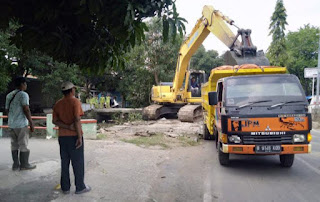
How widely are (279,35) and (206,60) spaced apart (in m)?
10.5

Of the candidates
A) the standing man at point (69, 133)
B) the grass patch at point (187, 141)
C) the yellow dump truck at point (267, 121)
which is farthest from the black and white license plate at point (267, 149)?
the grass patch at point (187, 141)

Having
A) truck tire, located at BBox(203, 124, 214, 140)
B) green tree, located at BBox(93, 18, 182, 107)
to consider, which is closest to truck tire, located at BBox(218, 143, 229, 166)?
truck tire, located at BBox(203, 124, 214, 140)

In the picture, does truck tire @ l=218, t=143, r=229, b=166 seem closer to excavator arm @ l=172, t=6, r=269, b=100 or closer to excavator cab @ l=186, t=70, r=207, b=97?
excavator arm @ l=172, t=6, r=269, b=100

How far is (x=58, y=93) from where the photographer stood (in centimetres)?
1761

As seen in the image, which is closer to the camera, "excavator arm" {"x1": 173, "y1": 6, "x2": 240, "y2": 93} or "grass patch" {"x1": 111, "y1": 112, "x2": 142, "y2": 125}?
"excavator arm" {"x1": 173, "y1": 6, "x2": 240, "y2": 93}

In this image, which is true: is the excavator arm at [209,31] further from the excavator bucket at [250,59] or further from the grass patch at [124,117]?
the grass patch at [124,117]

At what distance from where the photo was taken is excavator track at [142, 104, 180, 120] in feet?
59.9

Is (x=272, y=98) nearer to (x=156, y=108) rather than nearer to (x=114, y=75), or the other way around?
(x=156, y=108)

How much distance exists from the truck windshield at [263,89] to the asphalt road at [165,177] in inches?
63.1

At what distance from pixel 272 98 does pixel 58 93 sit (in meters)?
14.4

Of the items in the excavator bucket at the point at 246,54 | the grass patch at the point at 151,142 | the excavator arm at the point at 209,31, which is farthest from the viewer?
the excavator arm at the point at 209,31

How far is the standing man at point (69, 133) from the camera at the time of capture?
14.1 ft

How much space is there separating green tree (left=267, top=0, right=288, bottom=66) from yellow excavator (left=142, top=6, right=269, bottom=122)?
24349 millimetres

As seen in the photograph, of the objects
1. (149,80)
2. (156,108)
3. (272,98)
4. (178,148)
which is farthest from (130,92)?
(272,98)
